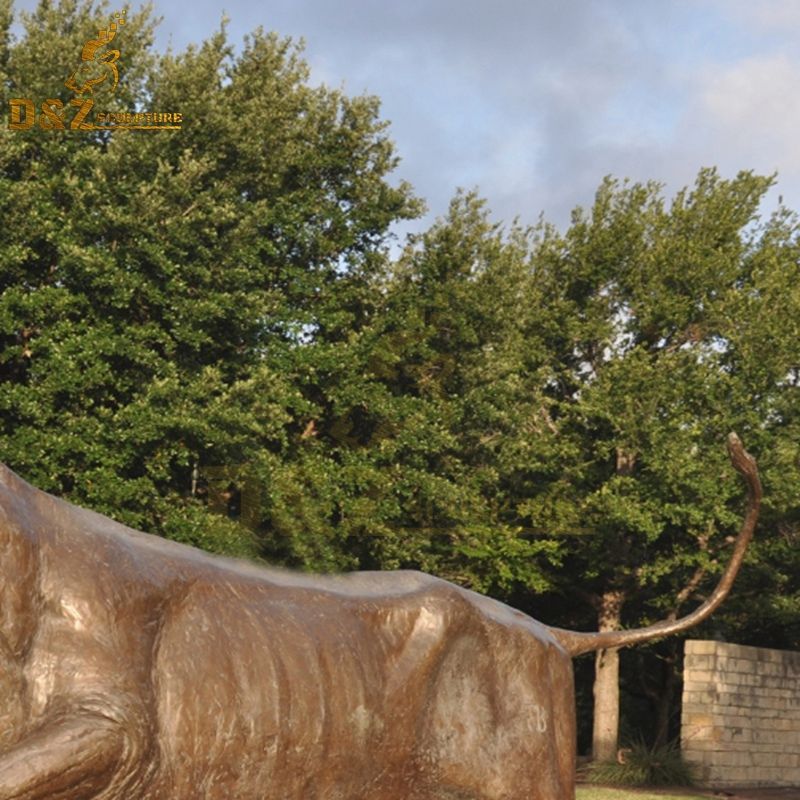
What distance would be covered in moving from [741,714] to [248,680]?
21218 mm

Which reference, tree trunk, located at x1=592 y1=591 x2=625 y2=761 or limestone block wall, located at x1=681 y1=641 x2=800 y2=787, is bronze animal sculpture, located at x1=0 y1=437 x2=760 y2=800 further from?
tree trunk, located at x1=592 y1=591 x2=625 y2=761

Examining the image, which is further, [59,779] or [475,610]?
[475,610]

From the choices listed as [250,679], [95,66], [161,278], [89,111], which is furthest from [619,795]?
[250,679]

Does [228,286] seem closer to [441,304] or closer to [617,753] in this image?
[441,304]

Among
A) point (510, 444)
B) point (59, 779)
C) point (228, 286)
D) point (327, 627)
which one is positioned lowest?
point (59, 779)

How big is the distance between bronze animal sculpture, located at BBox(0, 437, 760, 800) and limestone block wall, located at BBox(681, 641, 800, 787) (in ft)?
62.1

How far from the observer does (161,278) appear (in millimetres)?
21578

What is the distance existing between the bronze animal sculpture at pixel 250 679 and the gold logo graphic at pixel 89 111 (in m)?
18.4

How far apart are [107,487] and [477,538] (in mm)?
7792

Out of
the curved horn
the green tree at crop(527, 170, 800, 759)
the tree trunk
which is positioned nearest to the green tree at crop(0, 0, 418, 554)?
the green tree at crop(527, 170, 800, 759)

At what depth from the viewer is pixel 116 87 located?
22938mm

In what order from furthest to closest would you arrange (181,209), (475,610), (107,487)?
(181,209) < (107,487) < (475,610)

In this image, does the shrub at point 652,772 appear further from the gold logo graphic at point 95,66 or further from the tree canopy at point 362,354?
the gold logo graphic at point 95,66

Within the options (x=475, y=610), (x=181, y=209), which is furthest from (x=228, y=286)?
(x=475, y=610)
